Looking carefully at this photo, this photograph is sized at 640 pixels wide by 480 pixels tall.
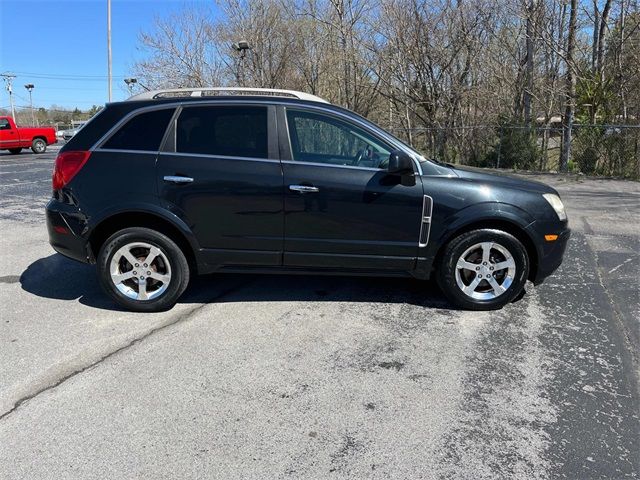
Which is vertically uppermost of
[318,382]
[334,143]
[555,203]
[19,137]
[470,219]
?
[19,137]

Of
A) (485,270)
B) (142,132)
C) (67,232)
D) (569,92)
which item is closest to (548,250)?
(485,270)

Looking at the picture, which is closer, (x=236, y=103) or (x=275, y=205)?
(x=275, y=205)

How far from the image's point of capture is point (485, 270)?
441cm

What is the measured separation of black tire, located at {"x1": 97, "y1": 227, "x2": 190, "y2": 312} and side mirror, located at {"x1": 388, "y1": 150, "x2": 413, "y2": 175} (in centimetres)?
198

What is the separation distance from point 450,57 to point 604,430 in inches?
646

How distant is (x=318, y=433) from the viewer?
281cm

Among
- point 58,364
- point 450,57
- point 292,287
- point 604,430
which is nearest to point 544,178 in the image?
point 450,57

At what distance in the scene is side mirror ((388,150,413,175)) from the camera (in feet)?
13.6

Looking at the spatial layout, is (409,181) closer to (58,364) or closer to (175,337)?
(175,337)

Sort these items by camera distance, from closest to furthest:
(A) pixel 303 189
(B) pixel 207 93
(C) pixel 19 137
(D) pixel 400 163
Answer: (D) pixel 400 163, (A) pixel 303 189, (B) pixel 207 93, (C) pixel 19 137

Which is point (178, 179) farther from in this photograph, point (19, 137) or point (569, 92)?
point (19, 137)

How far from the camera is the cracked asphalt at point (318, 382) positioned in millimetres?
2604

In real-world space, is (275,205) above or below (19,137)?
below

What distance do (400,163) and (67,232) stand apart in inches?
117
